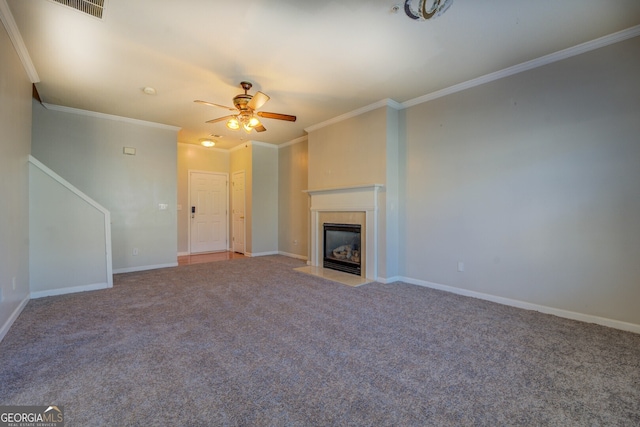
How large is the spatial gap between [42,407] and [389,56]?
12.8ft

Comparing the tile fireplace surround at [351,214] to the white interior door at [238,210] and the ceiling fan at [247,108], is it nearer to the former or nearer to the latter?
the ceiling fan at [247,108]

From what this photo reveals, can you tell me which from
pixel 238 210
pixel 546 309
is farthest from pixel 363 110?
pixel 238 210

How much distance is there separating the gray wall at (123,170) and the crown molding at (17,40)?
1260mm

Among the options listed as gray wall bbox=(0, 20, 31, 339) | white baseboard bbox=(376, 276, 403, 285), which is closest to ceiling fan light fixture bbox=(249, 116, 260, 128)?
gray wall bbox=(0, 20, 31, 339)

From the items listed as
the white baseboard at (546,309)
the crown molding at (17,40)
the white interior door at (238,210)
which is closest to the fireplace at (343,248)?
the white baseboard at (546,309)

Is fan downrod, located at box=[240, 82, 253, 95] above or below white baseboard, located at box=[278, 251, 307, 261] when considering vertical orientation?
above

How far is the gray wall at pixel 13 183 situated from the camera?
2.52 metres

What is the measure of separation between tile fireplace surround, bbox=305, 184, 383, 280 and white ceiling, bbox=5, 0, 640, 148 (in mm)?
1483

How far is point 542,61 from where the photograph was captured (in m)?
3.10

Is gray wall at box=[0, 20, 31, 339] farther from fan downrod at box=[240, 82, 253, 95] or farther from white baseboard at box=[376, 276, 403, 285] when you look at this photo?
white baseboard at box=[376, 276, 403, 285]

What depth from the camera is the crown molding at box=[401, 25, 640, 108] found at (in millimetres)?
2666

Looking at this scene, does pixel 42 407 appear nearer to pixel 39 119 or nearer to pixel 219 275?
pixel 219 275

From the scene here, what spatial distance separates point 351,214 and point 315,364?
3013 millimetres

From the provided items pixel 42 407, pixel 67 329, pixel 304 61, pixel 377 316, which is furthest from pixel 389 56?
pixel 67 329
